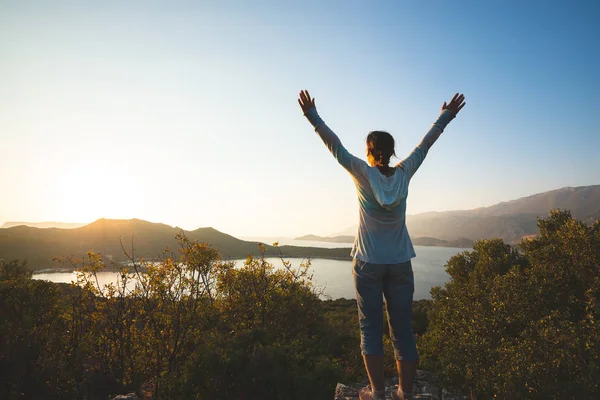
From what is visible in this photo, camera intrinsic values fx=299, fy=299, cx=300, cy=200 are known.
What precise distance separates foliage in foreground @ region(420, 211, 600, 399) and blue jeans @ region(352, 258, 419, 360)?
454cm

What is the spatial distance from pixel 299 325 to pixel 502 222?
22020 cm

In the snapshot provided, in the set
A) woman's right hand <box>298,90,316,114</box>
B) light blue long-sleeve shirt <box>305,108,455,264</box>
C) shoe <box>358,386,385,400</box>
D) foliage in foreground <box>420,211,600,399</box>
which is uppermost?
woman's right hand <box>298,90,316,114</box>

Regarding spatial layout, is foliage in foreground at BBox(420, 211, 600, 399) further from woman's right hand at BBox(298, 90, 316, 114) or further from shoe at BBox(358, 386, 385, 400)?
woman's right hand at BBox(298, 90, 316, 114)

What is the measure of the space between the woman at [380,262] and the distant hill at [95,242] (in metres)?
50.1

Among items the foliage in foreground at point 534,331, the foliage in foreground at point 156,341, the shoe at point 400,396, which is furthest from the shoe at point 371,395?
the foliage in foreground at point 534,331

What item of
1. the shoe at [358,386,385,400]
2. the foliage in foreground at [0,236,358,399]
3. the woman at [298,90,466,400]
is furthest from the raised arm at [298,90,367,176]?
the foliage in foreground at [0,236,358,399]

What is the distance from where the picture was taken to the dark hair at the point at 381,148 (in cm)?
269

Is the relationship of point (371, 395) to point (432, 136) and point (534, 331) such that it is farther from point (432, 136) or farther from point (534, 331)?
point (534, 331)

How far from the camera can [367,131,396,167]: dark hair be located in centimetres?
269

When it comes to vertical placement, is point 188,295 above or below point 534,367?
above

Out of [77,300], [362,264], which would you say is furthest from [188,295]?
[362,264]

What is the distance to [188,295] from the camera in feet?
24.1

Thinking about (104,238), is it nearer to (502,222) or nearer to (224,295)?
(224,295)

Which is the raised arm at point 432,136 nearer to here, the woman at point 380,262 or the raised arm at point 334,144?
the woman at point 380,262
